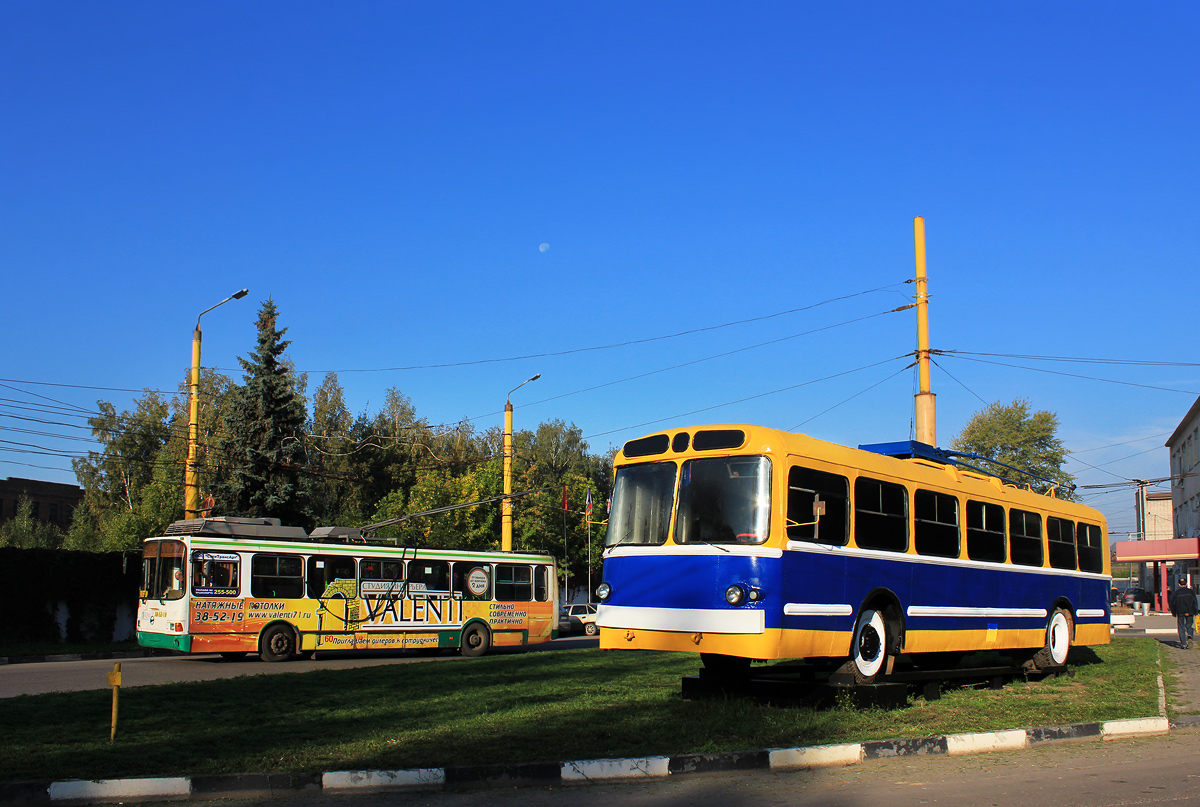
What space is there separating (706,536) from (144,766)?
587cm

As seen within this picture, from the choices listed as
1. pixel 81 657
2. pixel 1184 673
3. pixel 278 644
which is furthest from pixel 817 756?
pixel 81 657

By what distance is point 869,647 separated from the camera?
39.4ft

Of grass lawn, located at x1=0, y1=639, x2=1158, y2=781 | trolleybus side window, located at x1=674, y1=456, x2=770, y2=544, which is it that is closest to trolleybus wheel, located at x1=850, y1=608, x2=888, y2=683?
grass lawn, located at x1=0, y1=639, x2=1158, y2=781

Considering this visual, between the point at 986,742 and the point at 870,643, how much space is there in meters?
3.01

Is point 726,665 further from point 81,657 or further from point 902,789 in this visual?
point 81,657

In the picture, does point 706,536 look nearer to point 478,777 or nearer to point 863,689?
point 863,689

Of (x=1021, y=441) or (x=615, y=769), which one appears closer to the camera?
(x=615, y=769)

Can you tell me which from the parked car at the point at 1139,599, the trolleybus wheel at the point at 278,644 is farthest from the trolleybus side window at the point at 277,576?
the parked car at the point at 1139,599

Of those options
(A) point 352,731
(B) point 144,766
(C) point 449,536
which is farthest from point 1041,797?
(C) point 449,536

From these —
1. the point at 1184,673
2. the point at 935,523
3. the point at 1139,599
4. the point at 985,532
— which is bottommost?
the point at 1139,599

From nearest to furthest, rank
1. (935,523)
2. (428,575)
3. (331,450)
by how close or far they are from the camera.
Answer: (935,523) < (428,575) < (331,450)

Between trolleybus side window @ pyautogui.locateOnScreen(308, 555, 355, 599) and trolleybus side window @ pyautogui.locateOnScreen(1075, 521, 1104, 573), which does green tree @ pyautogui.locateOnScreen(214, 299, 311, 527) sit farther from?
trolleybus side window @ pyautogui.locateOnScreen(1075, 521, 1104, 573)

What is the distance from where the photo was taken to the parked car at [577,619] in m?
42.3

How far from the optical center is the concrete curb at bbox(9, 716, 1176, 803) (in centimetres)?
691
